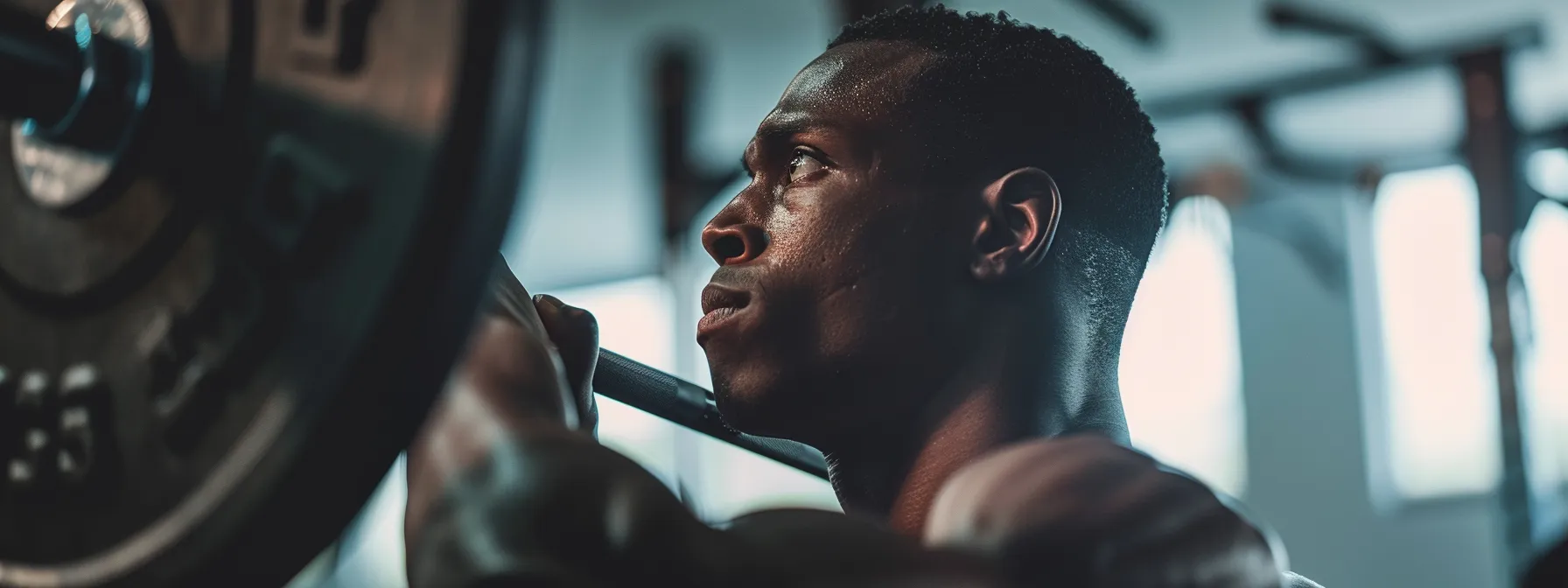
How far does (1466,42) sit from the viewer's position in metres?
8.32

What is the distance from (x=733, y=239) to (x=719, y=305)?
0.07 metres

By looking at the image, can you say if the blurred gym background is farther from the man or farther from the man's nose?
the man's nose

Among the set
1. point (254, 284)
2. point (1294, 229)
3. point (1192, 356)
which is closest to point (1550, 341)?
point (1294, 229)

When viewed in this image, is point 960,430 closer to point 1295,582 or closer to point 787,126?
point 787,126

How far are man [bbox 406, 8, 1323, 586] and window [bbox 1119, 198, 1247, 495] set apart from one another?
834 centimetres

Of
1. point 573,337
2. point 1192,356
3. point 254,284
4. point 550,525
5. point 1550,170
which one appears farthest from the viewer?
point 1192,356

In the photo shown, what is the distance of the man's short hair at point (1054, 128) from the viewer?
1724 mm

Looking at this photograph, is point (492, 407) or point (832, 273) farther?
point (832, 273)

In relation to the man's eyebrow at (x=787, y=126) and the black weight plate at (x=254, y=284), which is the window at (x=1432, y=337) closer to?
the man's eyebrow at (x=787, y=126)

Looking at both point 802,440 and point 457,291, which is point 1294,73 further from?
point 457,291

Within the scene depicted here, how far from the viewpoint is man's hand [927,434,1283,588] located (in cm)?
124

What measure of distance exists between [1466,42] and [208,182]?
8.24 metres

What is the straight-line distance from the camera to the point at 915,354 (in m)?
1.63

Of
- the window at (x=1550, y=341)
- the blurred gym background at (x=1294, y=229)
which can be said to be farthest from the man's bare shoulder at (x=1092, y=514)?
the window at (x=1550, y=341)
